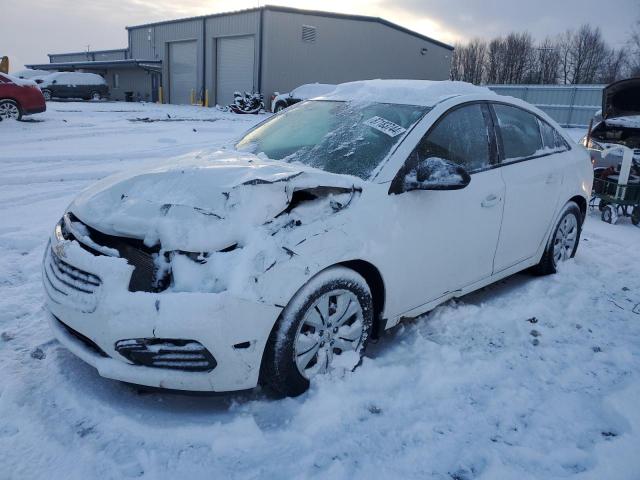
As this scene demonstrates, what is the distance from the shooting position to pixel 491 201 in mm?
3592

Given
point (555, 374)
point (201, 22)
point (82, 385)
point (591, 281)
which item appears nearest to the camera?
point (82, 385)

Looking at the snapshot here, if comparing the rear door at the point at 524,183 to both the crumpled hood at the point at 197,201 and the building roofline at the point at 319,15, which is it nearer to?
the crumpled hood at the point at 197,201

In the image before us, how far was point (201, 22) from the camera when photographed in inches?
1159

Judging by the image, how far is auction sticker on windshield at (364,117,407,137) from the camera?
327 cm

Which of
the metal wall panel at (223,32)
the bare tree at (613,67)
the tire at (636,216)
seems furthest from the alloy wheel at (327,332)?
the bare tree at (613,67)

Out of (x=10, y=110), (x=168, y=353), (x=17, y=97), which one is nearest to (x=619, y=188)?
(x=168, y=353)

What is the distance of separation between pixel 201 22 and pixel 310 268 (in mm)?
30568

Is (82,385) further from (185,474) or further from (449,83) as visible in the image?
(449,83)

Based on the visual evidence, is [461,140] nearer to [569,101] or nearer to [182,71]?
[569,101]

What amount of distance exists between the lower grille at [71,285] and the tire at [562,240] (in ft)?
12.3

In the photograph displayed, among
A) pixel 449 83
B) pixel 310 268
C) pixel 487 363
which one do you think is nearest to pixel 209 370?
pixel 310 268

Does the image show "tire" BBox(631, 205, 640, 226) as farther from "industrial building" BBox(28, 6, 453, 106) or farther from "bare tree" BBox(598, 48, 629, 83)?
"bare tree" BBox(598, 48, 629, 83)

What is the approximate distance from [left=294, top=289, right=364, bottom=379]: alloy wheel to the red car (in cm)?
1353

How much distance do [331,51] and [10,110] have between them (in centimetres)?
1907
